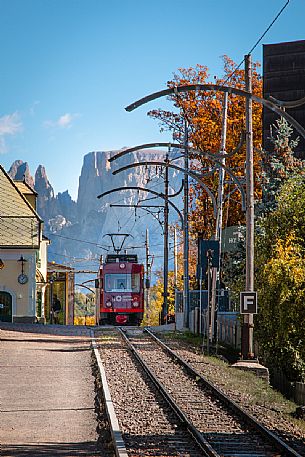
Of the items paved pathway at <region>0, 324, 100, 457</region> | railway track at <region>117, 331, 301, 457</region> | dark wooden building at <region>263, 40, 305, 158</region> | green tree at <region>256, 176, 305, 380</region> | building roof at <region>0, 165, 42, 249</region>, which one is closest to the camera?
railway track at <region>117, 331, 301, 457</region>

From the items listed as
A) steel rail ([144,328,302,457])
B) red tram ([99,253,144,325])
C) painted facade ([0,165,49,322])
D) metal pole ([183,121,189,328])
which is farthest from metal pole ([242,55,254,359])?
red tram ([99,253,144,325])

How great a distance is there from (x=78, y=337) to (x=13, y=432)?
2096 cm

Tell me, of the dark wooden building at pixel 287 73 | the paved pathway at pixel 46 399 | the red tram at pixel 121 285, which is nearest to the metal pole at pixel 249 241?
the paved pathway at pixel 46 399

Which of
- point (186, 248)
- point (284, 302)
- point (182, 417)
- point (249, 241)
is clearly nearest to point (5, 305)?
point (186, 248)

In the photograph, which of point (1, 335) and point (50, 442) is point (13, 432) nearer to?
point (50, 442)

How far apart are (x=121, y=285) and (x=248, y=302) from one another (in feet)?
75.8

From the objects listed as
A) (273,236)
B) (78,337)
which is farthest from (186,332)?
(273,236)

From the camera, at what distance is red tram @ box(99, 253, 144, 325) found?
45281 mm

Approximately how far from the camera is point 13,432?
12617mm

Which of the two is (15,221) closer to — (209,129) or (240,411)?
(209,129)

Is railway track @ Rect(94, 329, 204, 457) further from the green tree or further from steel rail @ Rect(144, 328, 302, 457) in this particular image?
the green tree

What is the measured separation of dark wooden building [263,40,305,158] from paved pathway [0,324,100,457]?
20.5 m

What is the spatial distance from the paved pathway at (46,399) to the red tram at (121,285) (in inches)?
564

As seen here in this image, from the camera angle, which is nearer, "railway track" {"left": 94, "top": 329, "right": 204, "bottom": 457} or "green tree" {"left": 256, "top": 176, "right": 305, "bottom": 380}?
"railway track" {"left": 94, "top": 329, "right": 204, "bottom": 457}
